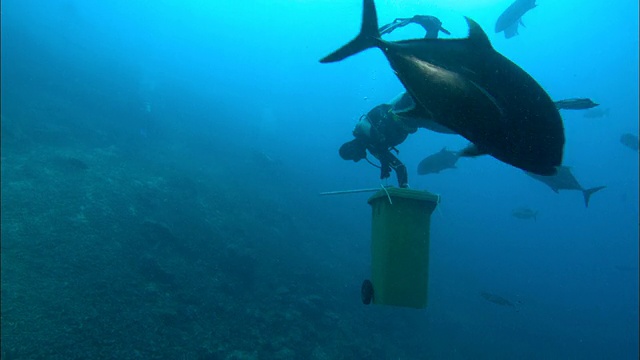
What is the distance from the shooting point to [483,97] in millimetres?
1413

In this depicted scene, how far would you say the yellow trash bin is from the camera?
312 cm

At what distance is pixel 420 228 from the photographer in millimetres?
3236

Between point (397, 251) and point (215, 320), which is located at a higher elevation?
point (397, 251)

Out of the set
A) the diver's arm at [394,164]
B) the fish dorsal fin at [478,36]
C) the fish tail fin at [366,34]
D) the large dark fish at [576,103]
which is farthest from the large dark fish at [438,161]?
the fish dorsal fin at [478,36]

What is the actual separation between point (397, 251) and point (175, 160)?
16342 millimetres

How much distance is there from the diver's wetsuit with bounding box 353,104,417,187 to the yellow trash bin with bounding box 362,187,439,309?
68 cm

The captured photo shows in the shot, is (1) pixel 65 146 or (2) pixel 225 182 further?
(2) pixel 225 182

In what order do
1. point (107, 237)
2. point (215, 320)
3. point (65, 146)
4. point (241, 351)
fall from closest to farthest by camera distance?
point (241, 351) → point (215, 320) → point (107, 237) → point (65, 146)

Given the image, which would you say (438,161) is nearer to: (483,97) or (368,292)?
(368,292)

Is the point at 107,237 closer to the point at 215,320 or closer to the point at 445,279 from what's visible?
the point at 215,320

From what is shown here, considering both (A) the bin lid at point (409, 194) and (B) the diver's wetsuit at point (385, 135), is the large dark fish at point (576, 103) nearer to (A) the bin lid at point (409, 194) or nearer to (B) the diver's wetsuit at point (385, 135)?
(A) the bin lid at point (409, 194)

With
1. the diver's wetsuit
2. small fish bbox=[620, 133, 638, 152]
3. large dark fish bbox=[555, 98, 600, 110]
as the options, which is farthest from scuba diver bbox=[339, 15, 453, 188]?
small fish bbox=[620, 133, 638, 152]

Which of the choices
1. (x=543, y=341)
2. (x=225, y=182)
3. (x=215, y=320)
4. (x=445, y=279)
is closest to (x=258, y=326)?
(x=215, y=320)

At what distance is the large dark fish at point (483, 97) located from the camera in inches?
54.3
